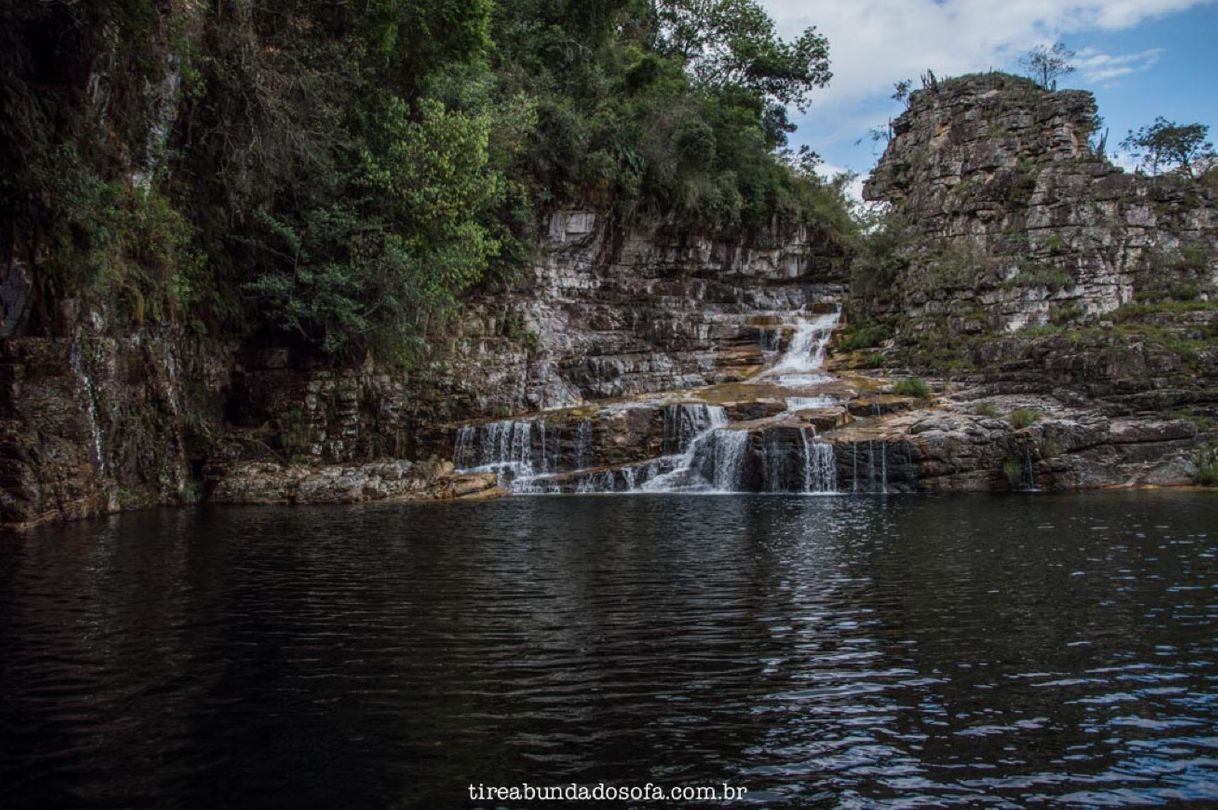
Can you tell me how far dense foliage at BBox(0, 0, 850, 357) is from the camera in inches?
616

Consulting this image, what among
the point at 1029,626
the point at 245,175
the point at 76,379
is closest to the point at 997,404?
the point at 1029,626

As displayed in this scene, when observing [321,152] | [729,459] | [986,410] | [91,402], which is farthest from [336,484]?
[986,410]

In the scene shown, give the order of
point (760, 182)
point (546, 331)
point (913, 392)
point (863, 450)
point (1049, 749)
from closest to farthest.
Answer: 1. point (1049, 749)
2. point (863, 450)
3. point (913, 392)
4. point (546, 331)
5. point (760, 182)

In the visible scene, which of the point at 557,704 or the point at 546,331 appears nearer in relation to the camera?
the point at 557,704

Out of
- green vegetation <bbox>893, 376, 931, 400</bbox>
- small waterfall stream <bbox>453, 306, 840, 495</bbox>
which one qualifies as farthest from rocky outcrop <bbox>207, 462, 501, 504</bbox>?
green vegetation <bbox>893, 376, 931, 400</bbox>

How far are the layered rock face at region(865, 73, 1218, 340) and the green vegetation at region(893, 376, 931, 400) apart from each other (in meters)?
5.97

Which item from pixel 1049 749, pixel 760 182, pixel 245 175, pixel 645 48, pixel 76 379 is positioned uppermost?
pixel 645 48

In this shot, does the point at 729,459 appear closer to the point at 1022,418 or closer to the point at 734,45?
the point at 1022,418

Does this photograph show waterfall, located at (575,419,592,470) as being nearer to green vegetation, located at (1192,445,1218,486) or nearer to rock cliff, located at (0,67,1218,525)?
rock cliff, located at (0,67,1218,525)

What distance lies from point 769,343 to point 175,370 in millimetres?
23841

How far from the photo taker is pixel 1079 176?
118ft

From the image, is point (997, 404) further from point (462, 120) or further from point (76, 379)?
point (76, 379)

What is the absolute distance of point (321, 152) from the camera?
23.0 meters

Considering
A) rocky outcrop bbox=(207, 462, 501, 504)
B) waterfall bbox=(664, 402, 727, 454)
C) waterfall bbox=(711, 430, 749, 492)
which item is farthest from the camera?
waterfall bbox=(664, 402, 727, 454)
